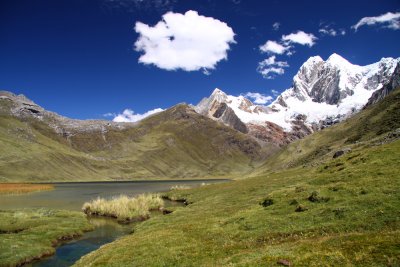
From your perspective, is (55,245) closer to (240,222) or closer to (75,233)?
(75,233)

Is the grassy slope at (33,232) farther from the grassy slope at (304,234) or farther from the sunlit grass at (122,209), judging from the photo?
the grassy slope at (304,234)

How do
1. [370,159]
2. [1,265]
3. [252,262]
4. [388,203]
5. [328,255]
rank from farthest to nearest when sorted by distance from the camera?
[370,159]
[1,265]
[388,203]
[252,262]
[328,255]

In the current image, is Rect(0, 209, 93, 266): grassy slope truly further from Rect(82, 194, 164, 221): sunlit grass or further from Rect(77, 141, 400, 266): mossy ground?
Rect(77, 141, 400, 266): mossy ground

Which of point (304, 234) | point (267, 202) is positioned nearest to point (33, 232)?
point (267, 202)

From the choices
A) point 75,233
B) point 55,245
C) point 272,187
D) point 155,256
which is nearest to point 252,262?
point 155,256

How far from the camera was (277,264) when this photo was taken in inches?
907

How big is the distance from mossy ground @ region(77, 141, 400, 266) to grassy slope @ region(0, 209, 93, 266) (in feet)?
36.2

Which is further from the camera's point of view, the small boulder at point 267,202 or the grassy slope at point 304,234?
the small boulder at point 267,202

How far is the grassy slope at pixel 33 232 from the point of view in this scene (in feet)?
147

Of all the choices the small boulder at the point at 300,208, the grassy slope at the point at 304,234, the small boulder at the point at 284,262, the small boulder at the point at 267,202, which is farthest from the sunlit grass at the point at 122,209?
the small boulder at the point at 284,262

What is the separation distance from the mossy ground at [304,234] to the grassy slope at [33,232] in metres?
11.0

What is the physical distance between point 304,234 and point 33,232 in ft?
141

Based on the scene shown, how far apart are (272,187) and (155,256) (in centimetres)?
4377

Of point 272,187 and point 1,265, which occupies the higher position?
point 272,187
